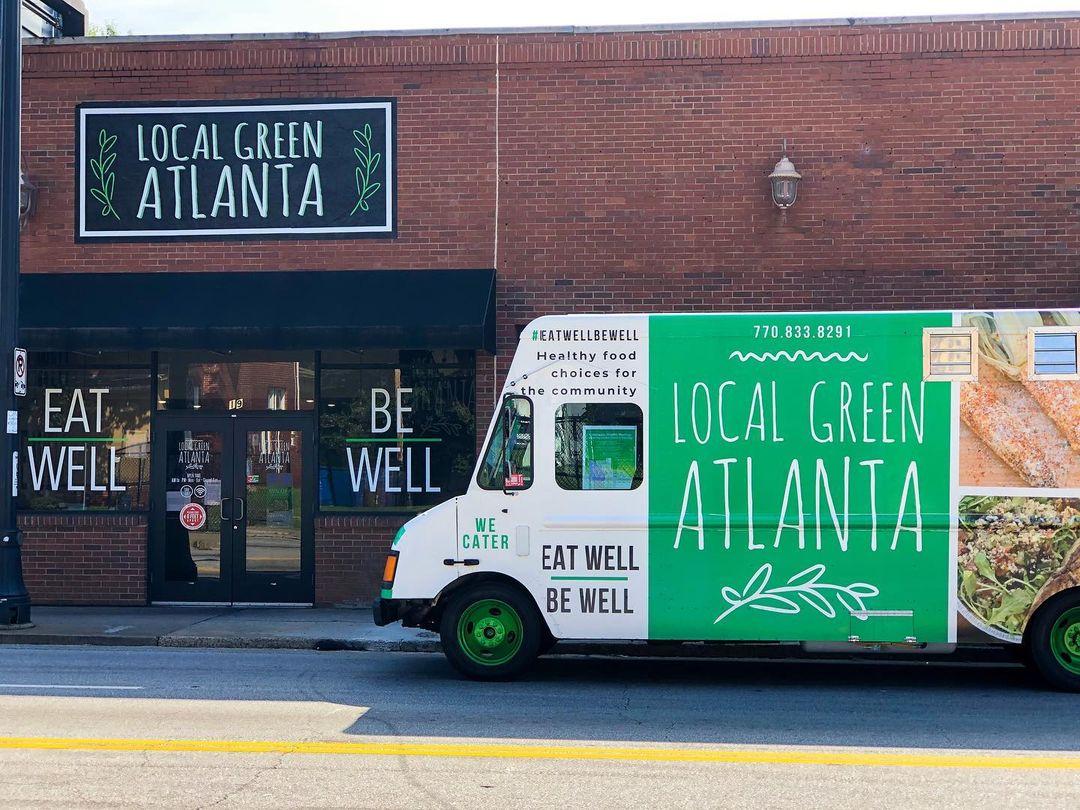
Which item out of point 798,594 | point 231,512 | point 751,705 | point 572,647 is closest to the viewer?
point 751,705

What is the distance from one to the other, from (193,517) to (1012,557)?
958 cm

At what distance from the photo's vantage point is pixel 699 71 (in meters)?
14.5

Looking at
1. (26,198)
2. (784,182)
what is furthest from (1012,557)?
(26,198)

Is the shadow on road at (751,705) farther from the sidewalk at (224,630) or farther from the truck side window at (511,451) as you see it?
the truck side window at (511,451)

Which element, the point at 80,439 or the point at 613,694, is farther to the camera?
the point at 80,439

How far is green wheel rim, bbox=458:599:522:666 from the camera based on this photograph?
398 inches

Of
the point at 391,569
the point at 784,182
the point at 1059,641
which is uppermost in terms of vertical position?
the point at 784,182

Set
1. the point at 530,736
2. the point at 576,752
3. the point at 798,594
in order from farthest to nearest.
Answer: the point at 798,594 → the point at 530,736 → the point at 576,752

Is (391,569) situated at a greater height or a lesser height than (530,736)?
greater

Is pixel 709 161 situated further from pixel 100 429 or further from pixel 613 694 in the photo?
pixel 100 429

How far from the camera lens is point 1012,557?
9.73 m

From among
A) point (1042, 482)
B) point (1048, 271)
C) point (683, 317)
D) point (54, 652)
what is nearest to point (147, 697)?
point (54, 652)

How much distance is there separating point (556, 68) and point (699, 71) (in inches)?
68.0

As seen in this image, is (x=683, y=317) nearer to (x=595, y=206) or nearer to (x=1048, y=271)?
(x=595, y=206)
